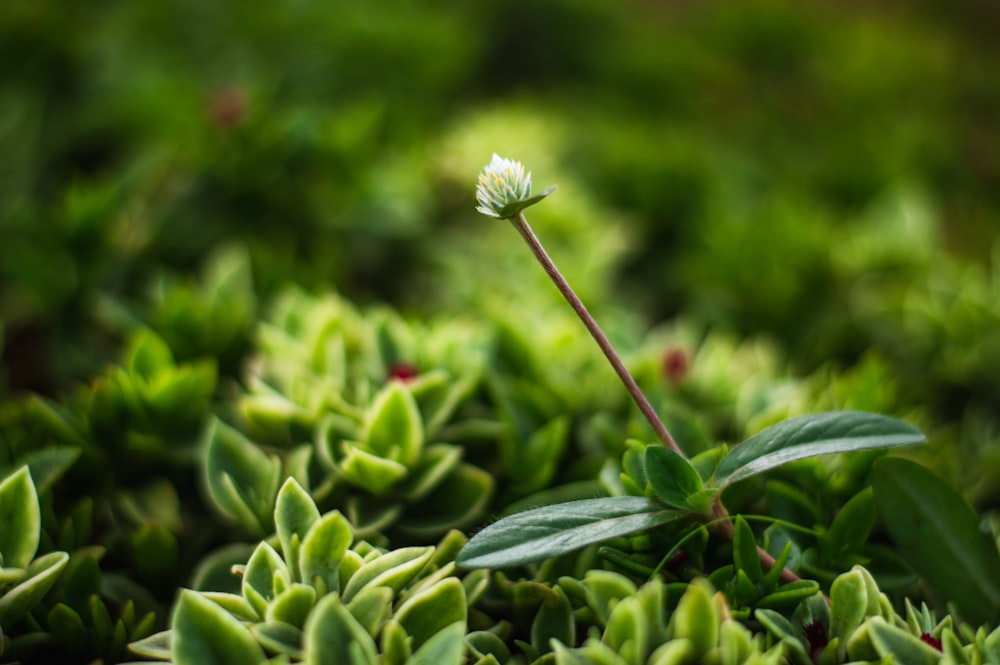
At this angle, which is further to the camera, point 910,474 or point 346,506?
point 346,506

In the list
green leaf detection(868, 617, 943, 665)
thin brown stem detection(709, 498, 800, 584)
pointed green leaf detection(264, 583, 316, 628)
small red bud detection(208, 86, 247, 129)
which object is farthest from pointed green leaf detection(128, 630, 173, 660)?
small red bud detection(208, 86, 247, 129)

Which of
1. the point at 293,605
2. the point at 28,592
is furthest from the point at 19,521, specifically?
the point at 293,605

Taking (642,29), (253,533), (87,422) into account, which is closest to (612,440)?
(253,533)

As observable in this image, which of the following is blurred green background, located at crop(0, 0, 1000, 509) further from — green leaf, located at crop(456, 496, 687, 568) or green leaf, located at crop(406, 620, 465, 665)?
green leaf, located at crop(406, 620, 465, 665)

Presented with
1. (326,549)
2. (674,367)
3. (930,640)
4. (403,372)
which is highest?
(403,372)

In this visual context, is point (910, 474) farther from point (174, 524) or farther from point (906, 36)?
point (906, 36)

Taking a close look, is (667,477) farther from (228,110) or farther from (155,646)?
(228,110)
